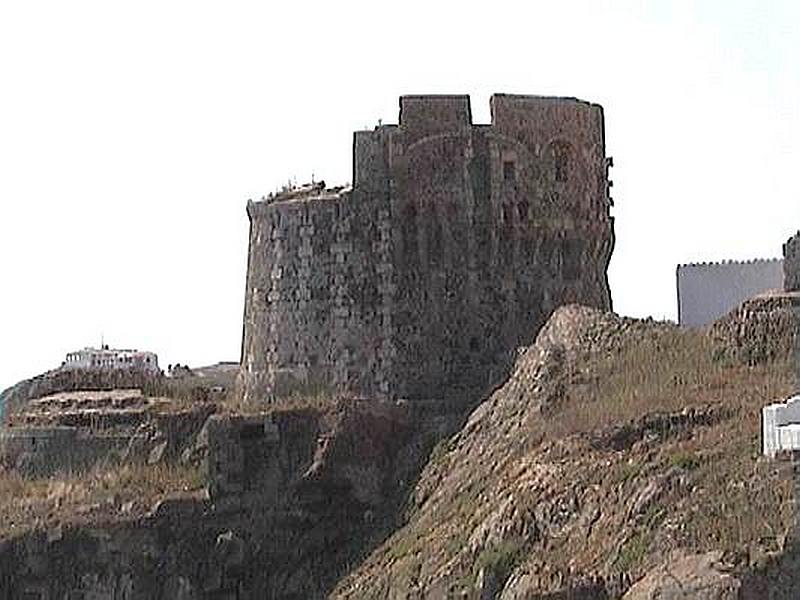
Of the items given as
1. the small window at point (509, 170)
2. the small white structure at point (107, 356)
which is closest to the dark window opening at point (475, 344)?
the small window at point (509, 170)

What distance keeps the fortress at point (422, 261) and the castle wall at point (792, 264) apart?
229 inches

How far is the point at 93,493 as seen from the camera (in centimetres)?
2697

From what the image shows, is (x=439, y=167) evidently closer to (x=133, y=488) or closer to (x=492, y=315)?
(x=492, y=315)

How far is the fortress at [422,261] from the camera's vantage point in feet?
92.8

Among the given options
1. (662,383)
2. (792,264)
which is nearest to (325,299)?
(662,383)

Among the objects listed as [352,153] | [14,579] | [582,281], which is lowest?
[14,579]

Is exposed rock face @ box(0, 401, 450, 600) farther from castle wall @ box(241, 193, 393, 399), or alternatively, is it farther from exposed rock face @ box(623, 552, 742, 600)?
exposed rock face @ box(623, 552, 742, 600)

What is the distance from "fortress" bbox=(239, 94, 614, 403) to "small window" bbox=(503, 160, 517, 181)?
0.07 feet

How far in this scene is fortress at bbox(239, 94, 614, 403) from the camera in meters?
28.3

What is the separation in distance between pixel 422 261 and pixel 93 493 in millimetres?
5865

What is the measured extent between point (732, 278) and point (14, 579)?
13.6m

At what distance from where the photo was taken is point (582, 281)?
30.0 meters

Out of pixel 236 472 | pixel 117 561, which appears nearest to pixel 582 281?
pixel 236 472

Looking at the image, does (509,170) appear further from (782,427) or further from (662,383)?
(782,427)
